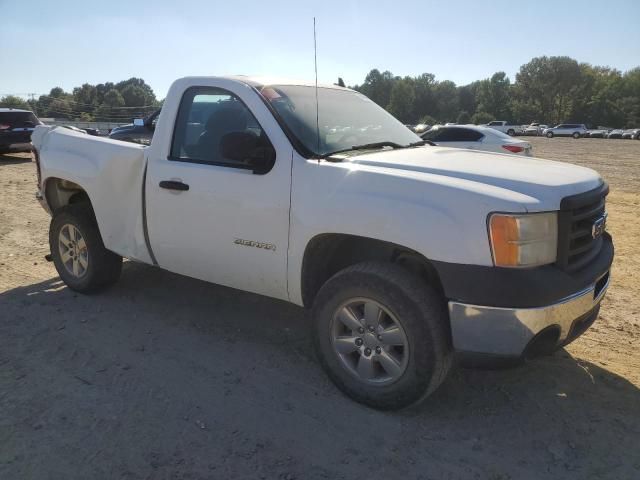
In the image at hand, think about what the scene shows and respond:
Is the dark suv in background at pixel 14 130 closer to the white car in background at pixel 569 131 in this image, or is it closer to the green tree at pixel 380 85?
the white car in background at pixel 569 131

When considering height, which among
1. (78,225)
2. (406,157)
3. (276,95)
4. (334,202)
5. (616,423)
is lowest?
(616,423)

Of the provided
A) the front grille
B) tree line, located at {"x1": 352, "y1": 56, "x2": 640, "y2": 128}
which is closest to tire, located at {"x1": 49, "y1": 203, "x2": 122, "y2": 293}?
the front grille

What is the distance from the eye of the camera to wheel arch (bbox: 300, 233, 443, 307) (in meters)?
3.14

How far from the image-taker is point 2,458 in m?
2.68

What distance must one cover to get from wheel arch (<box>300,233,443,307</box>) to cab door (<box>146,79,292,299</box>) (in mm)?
168

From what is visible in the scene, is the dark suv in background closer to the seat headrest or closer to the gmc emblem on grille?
the seat headrest

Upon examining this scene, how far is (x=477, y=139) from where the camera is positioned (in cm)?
1284

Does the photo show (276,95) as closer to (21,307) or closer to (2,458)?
(2,458)

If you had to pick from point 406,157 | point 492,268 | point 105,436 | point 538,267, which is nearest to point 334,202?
point 406,157

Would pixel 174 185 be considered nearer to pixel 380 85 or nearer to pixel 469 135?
pixel 469 135

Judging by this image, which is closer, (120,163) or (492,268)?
(492,268)

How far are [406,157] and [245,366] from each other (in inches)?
69.8

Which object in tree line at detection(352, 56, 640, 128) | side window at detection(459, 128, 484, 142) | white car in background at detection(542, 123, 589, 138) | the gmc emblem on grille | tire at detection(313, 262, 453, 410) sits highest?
tree line at detection(352, 56, 640, 128)

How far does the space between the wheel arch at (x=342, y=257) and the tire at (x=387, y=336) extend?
0.16m
